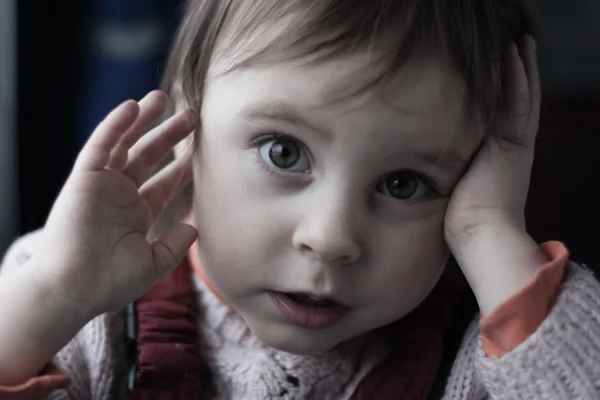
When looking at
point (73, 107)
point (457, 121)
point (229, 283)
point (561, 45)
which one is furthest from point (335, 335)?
point (561, 45)

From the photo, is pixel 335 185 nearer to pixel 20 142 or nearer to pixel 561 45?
pixel 20 142

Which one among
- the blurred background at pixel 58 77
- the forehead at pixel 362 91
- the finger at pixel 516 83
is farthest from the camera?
the blurred background at pixel 58 77

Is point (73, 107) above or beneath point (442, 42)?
beneath

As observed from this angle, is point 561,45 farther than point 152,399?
Yes

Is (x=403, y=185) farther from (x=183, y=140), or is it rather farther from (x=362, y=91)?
(x=183, y=140)

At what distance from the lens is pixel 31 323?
70cm

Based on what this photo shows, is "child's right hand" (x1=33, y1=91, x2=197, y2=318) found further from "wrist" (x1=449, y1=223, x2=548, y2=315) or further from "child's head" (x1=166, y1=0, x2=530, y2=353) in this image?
"wrist" (x1=449, y1=223, x2=548, y2=315)

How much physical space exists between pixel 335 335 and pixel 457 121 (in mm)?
206

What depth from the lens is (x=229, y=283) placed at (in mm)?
741

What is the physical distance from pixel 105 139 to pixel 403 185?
25cm

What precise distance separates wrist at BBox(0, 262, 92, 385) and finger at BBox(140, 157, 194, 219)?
135mm

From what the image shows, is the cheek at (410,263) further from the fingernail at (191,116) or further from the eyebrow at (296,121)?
the fingernail at (191,116)

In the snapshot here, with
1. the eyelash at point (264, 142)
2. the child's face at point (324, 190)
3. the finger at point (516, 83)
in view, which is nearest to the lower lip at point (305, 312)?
the child's face at point (324, 190)

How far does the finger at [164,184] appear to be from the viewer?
0.82m
